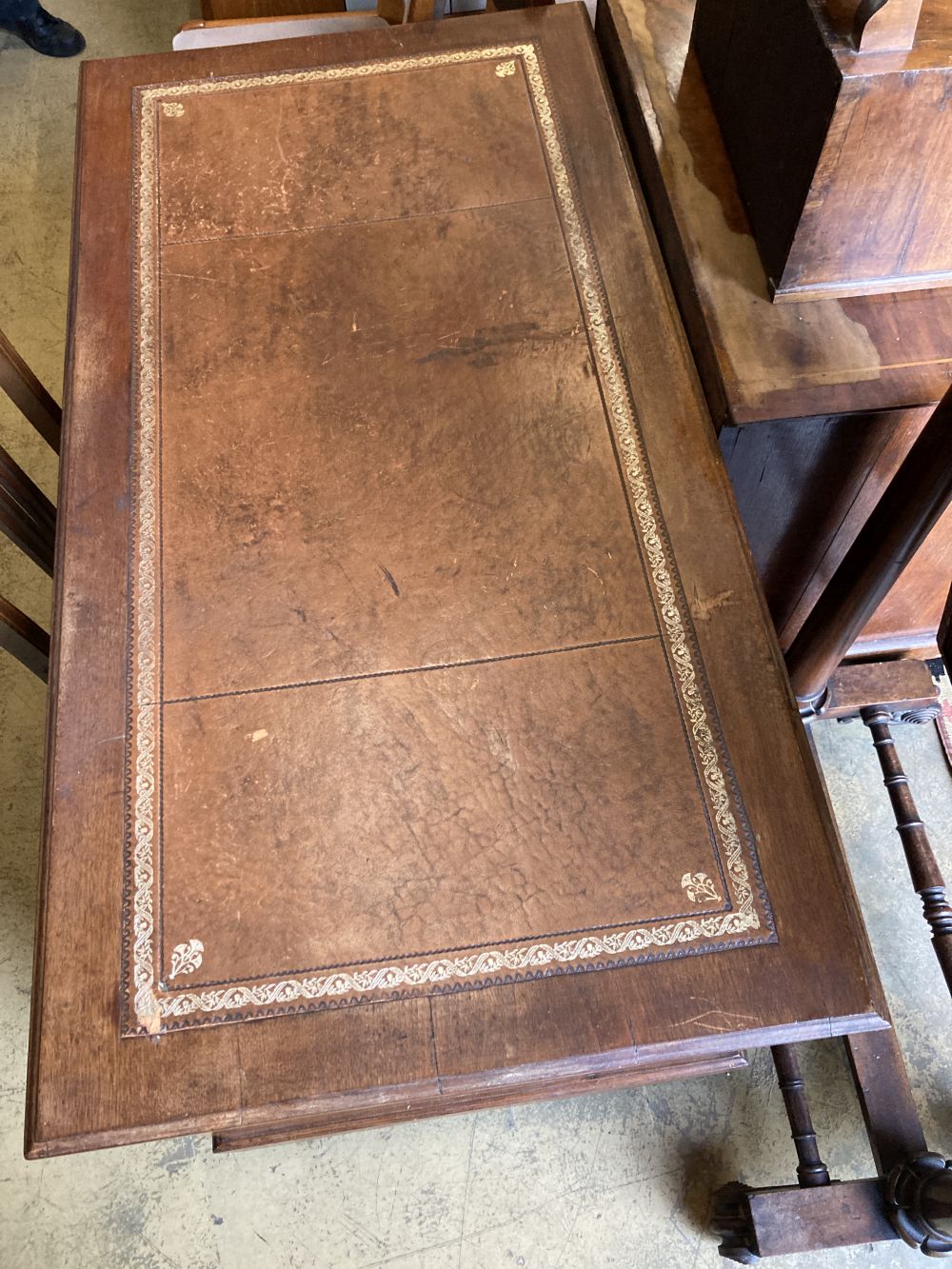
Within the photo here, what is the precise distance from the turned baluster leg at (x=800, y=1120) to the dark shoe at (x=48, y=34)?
123 inches

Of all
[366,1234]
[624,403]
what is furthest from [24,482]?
[366,1234]

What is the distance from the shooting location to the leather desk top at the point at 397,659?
884 millimetres

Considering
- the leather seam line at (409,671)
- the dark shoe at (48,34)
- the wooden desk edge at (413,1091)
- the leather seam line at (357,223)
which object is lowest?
the wooden desk edge at (413,1091)

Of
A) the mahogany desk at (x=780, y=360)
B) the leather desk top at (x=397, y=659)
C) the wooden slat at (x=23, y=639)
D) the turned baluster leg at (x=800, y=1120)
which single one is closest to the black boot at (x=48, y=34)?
the leather desk top at (x=397, y=659)

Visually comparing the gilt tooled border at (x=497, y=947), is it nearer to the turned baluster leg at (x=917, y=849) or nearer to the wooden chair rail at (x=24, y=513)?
the wooden chair rail at (x=24, y=513)

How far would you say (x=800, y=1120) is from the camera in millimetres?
1361

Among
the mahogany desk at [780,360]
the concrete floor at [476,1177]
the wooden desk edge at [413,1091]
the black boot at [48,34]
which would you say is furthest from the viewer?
the black boot at [48,34]

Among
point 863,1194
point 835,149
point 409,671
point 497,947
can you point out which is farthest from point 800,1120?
point 835,149

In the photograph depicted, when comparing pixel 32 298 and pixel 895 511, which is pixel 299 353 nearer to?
pixel 895 511

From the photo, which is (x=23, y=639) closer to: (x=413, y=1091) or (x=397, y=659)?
(x=397, y=659)

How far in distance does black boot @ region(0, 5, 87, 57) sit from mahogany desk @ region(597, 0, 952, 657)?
1970 mm

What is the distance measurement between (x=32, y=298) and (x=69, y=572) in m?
1.57

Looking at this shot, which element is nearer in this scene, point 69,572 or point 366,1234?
point 69,572

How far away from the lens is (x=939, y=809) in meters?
1.80
